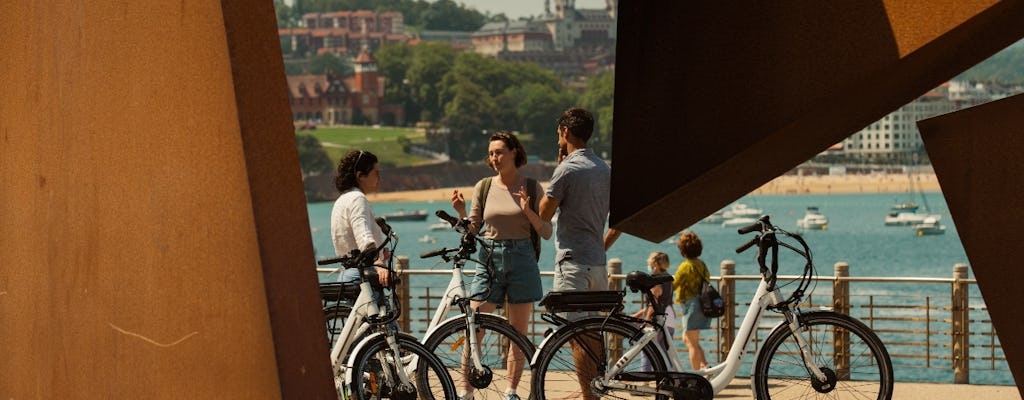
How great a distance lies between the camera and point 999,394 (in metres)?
10.7

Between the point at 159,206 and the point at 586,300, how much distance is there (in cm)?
266

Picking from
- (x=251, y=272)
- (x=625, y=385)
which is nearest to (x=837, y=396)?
(x=625, y=385)

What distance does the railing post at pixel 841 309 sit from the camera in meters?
11.1

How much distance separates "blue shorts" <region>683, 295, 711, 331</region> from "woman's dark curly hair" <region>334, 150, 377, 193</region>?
357 centimetres

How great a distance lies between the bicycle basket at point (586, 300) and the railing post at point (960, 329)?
5384 millimetres

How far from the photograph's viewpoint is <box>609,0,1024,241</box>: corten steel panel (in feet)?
17.5

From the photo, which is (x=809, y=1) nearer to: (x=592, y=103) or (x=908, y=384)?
(x=908, y=384)

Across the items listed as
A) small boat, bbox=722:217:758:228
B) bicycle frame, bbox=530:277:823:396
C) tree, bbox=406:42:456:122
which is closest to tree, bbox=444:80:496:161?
tree, bbox=406:42:456:122

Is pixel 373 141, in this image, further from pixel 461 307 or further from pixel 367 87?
pixel 461 307

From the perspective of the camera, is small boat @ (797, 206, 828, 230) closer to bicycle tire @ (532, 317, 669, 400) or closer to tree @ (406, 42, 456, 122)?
tree @ (406, 42, 456, 122)

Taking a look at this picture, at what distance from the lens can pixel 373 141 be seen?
129 m

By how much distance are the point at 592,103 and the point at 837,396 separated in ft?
407

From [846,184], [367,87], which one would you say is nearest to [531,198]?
[846,184]

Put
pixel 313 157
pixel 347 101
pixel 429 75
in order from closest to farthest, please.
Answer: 1. pixel 313 157
2. pixel 429 75
3. pixel 347 101
